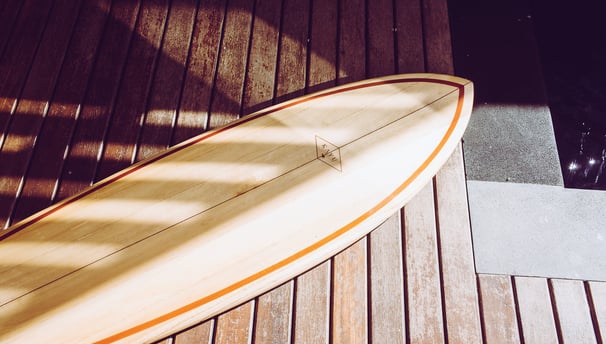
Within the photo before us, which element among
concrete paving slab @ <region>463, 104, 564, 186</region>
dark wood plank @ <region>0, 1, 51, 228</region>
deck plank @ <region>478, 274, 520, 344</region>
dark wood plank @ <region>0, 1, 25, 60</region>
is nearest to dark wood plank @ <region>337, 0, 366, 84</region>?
concrete paving slab @ <region>463, 104, 564, 186</region>

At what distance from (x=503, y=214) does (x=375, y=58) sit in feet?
2.75

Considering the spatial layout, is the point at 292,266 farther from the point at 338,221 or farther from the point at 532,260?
the point at 532,260

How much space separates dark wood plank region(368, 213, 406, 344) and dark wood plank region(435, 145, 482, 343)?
15 cm

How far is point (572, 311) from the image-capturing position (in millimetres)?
1261

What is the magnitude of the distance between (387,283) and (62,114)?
147cm

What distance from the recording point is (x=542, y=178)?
58.7 inches

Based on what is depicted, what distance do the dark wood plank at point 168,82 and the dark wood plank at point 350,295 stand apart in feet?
2.75

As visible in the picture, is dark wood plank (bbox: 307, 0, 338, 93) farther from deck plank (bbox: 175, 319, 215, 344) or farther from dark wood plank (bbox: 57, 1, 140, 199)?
deck plank (bbox: 175, 319, 215, 344)

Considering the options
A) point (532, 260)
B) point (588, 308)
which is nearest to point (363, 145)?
point (532, 260)

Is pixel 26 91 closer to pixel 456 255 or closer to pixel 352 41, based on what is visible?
pixel 352 41

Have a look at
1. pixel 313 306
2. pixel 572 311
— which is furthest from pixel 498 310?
pixel 313 306

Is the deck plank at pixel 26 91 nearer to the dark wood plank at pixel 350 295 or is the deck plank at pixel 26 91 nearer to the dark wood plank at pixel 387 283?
the dark wood plank at pixel 350 295

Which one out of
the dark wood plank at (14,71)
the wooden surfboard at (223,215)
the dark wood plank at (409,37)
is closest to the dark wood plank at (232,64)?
the wooden surfboard at (223,215)

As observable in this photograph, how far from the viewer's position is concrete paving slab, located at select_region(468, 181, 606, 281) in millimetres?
1321
